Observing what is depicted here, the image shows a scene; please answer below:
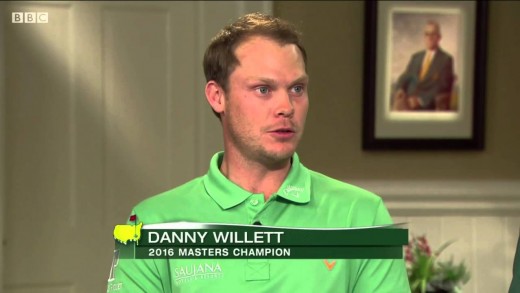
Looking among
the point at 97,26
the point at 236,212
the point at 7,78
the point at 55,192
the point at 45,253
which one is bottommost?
the point at 45,253

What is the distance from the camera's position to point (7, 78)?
2.70 m

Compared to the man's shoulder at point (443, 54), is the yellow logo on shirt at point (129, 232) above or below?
below

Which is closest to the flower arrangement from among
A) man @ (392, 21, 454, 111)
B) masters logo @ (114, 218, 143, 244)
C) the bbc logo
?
masters logo @ (114, 218, 143, 244)

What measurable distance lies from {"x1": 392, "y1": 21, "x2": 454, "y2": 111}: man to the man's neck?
1.82m

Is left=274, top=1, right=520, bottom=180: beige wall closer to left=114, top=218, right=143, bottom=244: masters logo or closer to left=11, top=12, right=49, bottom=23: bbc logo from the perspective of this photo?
left=11, top=12, right=49, bottom=23: bbc logo

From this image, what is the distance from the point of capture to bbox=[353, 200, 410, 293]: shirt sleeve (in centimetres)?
101

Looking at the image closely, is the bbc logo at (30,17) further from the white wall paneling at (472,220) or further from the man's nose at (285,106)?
the man's nose at (285,106)

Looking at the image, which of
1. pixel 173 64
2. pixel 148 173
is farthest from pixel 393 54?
pixel 148 173

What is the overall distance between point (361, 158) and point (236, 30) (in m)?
1.80

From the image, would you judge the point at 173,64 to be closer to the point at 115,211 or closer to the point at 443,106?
the point at 115,211

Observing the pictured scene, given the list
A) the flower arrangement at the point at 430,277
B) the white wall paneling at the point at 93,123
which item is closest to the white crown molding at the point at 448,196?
the white wall paneling at the point at 93,123

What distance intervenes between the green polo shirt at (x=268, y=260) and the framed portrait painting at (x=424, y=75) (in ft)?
5.68

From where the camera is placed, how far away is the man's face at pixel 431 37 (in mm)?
2818

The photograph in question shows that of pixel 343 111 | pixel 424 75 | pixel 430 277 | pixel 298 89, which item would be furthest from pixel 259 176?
pixel 424 75
